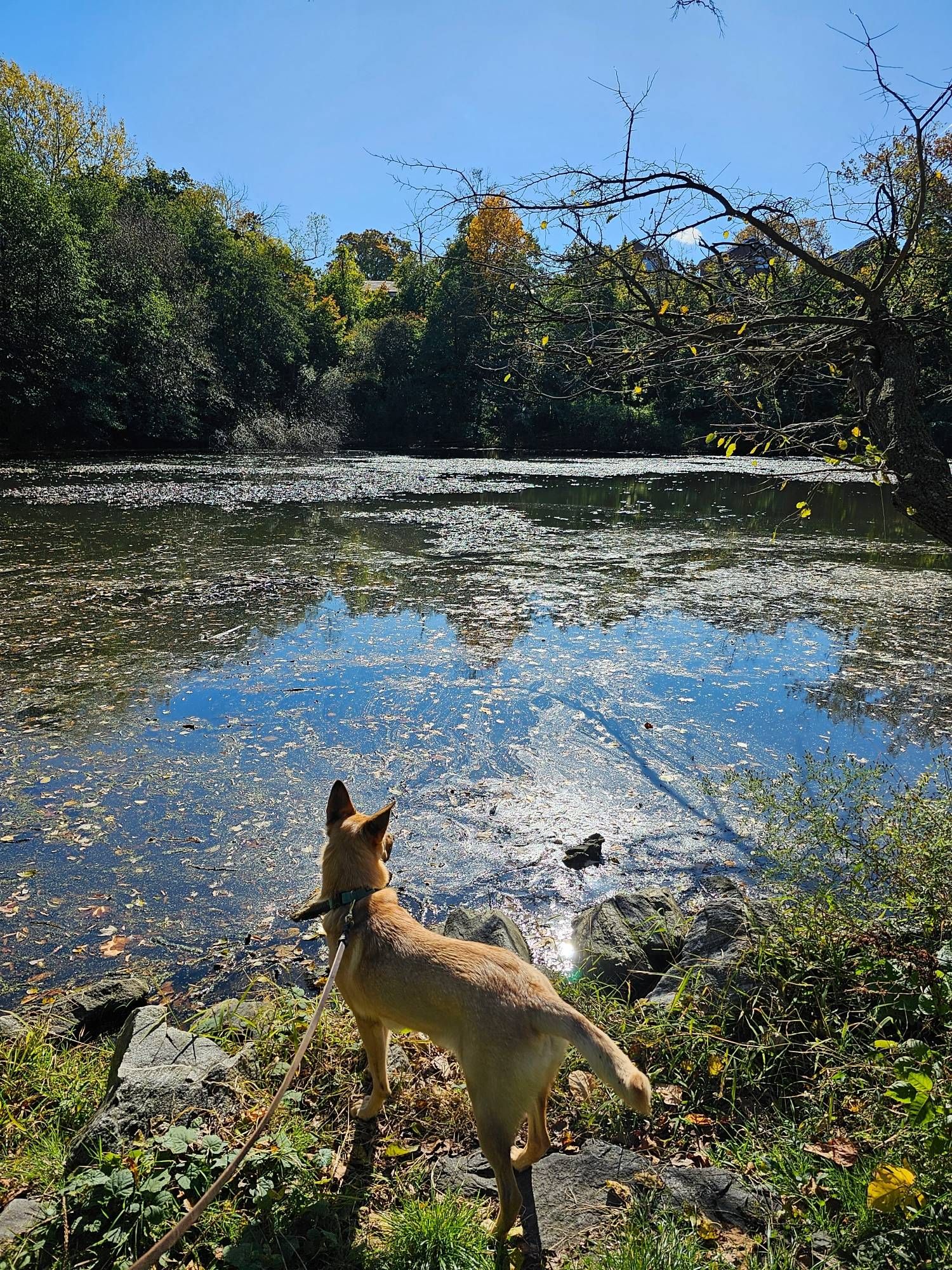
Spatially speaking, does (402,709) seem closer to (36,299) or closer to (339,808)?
(339,808)

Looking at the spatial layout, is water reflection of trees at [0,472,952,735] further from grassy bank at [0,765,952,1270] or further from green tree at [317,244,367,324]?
green tree at [317,244,367,324]

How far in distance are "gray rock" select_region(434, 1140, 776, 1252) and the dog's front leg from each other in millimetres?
386

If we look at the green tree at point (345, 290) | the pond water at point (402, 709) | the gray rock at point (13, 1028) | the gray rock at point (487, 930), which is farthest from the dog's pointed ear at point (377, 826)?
the green tree at point (345, 290)

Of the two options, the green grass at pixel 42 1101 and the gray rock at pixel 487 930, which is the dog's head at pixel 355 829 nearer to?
the gray rock at pixel 487 930

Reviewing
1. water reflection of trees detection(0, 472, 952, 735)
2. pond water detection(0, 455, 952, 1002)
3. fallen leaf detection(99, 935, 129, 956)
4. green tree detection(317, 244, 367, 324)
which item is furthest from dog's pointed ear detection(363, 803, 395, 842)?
green tree detection(317, 244, 367, 324)

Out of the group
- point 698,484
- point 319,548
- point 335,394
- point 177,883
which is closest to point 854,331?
point 177,883

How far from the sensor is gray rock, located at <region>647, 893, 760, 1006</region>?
12.3 feet

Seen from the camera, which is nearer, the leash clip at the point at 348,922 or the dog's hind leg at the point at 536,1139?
the dog's hind leg at the point at 536,1139

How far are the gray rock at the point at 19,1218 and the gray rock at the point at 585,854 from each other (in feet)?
12.1

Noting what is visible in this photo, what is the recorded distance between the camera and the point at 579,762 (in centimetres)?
702

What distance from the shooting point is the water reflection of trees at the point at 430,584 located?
29.3 feet

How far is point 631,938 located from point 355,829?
197 cm

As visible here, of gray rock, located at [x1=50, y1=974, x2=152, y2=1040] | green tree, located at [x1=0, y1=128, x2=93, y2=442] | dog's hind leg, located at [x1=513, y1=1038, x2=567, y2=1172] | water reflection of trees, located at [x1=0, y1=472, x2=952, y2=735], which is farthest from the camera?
green tree, located at [x1=0, y1=128, x2=93, y2=442]

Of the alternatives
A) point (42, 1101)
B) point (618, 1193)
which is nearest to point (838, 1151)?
point (618, 1193)
